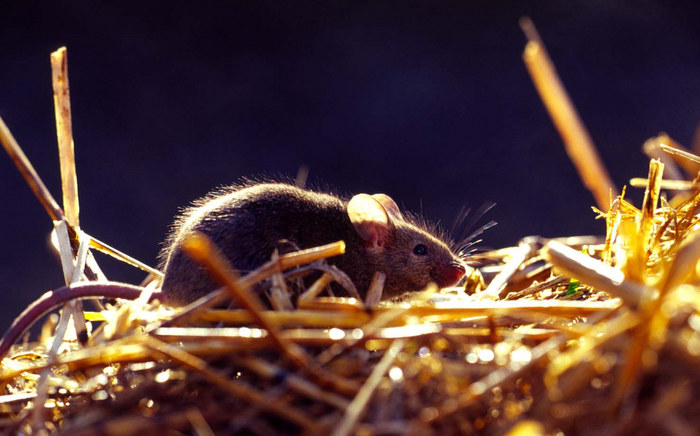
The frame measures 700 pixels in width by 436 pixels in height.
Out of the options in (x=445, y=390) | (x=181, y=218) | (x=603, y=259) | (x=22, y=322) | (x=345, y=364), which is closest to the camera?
(x=445, y=390)

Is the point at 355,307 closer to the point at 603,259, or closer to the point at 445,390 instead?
the point at 445,390

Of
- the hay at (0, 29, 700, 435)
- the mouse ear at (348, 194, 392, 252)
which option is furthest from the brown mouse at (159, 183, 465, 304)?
the hay at (0, 29, 700, 435)

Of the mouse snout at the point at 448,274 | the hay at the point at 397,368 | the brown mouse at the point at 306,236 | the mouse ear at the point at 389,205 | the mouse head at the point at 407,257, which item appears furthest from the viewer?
the mouse ear at the point at 389,205

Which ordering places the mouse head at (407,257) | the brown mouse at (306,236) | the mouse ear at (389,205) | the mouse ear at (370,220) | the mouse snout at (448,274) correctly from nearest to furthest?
the brown mouse at (306,236), the mouse ear at (370,220), the mouse head at (407,257), the mouse snout at (448,274), the mouse ear at (389,205)

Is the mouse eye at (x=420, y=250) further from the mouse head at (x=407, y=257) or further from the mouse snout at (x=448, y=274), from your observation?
the mouse snout at (x=448, y=274)

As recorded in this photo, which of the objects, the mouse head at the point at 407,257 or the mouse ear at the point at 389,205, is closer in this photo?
the mouse head at the point at 407,257

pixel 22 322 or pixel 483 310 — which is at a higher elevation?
pixel 483 310

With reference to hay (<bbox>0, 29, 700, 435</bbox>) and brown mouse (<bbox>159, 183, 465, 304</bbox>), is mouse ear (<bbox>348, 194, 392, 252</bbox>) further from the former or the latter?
hay (<bbox>0, 29, 700, 435</bbox>)

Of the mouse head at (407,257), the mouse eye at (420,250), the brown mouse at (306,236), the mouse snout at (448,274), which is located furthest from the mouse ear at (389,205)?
the mouse snout at (448,274)

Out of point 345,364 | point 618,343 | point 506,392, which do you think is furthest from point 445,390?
point 618,343
